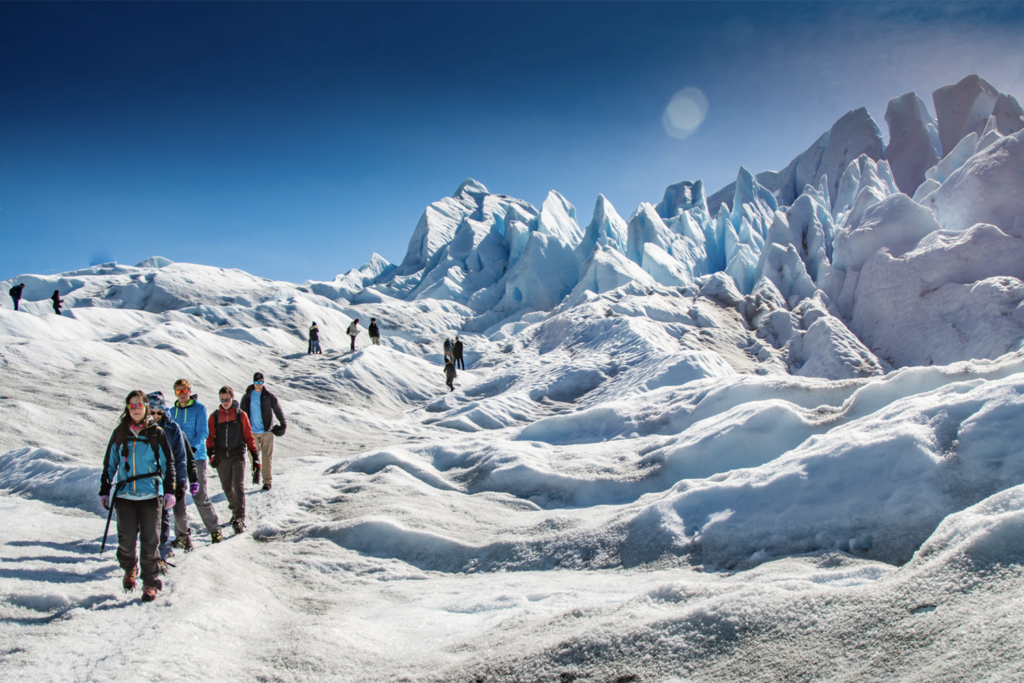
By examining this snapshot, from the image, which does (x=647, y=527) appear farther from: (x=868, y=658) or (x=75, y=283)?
(x=75, y=283)

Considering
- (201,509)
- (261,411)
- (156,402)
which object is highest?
Result: (156,402)

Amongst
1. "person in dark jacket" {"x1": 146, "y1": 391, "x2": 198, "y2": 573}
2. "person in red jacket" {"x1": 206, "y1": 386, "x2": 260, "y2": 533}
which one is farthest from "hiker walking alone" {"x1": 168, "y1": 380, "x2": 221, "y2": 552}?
"person in dark jacket" {"x1": 146, "y1": 391, "x2": 198, "y2": 573}

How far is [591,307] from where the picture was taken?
2447cm

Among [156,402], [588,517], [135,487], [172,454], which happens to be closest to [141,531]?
[135,487]

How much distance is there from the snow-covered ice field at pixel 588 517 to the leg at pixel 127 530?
28cm

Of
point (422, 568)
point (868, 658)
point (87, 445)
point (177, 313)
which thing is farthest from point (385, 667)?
point (177, 313)

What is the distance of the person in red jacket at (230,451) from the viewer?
6195mm

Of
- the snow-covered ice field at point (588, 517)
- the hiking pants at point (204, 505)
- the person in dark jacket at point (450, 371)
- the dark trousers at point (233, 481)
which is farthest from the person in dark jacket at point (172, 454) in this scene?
the person in dark jacket at point (450, 371)

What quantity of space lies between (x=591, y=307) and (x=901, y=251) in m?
11.5

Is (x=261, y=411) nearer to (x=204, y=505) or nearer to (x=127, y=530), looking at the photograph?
(x=204, y=505)

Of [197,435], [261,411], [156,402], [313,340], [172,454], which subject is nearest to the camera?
[172,454]

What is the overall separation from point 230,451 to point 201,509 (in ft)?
2.30

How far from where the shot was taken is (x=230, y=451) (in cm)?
623

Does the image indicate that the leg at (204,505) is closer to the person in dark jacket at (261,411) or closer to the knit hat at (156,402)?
the knit hat at (156,402)
